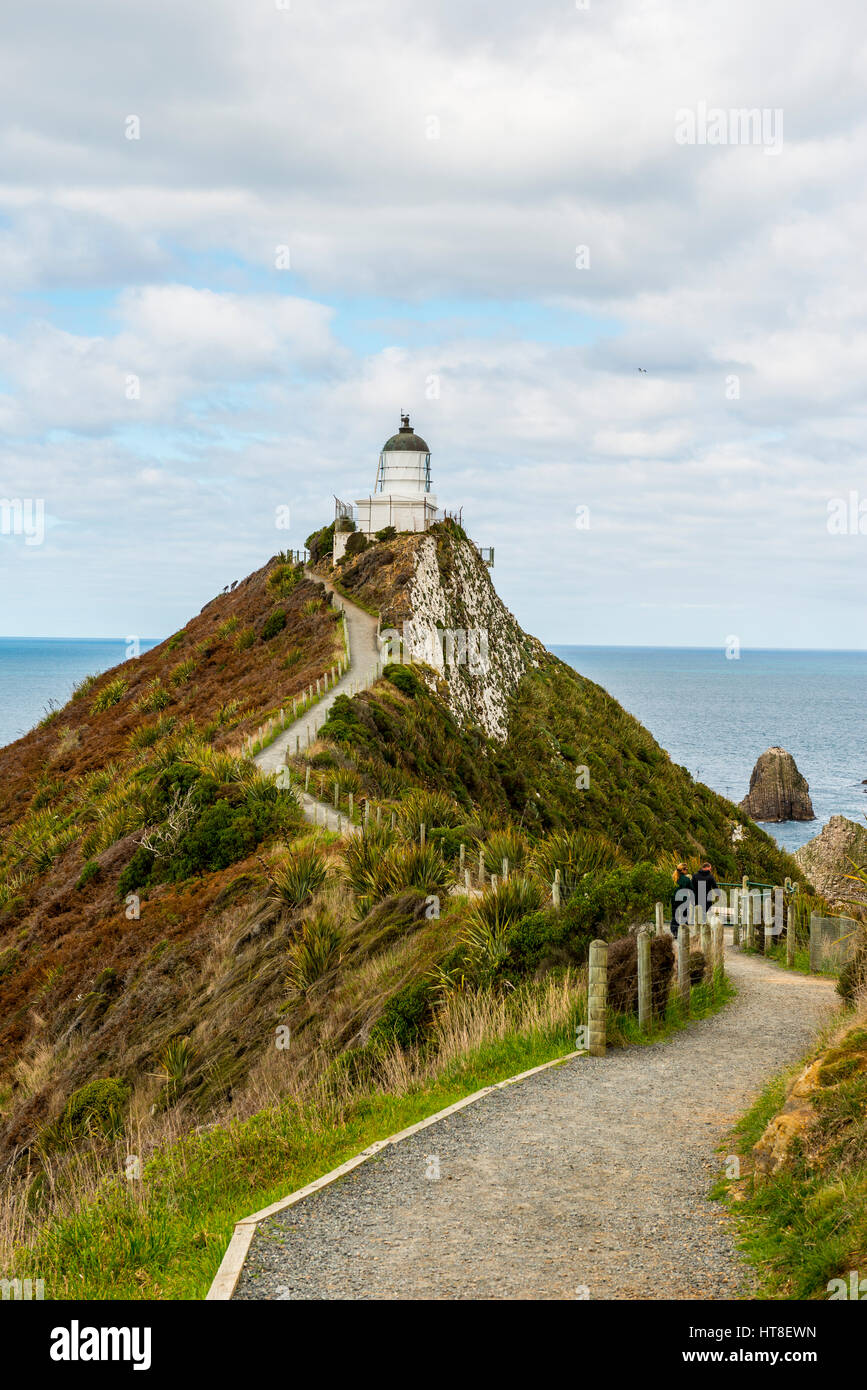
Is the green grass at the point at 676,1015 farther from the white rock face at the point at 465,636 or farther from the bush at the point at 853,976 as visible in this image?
the white rock face at the point at 465,636

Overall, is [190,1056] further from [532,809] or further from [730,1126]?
[532,809]

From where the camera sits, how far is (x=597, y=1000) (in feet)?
38.8

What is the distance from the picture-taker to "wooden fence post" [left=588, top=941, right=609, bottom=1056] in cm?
1164

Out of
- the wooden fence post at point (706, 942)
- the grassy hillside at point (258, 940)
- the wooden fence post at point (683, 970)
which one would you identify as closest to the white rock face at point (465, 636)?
the grassy hillside at point (258, 940)

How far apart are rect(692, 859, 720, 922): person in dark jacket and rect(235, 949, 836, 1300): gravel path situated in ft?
15.6

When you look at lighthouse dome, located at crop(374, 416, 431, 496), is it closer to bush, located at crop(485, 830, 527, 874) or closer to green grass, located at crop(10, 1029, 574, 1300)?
bush, located at crop(485, 830, 527, 874)

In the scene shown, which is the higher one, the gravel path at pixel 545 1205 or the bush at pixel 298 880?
the bush at pixel 298 880

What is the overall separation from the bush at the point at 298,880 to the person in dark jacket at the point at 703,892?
554cm

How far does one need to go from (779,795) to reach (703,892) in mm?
69181

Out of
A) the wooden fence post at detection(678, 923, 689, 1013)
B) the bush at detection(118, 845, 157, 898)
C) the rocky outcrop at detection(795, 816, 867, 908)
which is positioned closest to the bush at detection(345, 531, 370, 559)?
the rocky outcrop at detection(795, 816, 867, 908)

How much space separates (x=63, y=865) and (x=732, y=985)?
17542 mm

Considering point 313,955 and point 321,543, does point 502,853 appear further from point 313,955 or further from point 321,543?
point 321,543

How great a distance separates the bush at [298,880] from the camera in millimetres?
17812

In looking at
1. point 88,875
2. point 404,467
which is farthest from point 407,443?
point 88,875
